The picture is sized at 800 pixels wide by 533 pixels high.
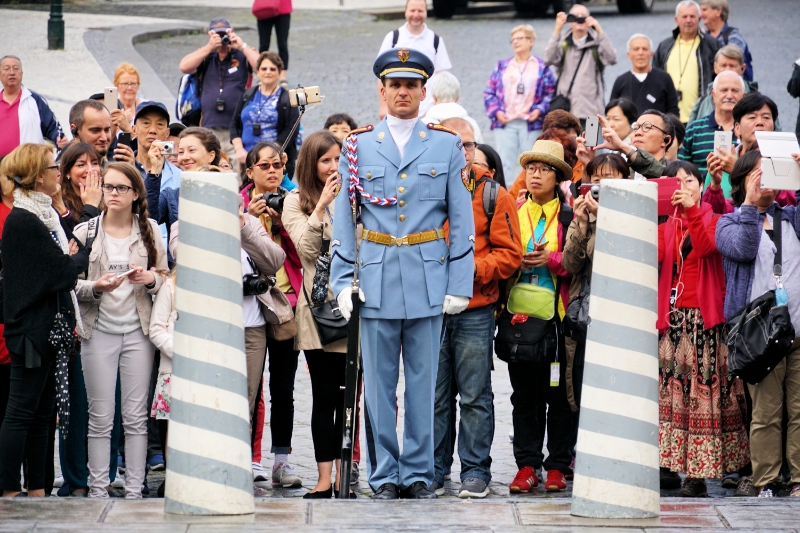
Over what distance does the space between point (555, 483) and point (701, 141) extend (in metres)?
3.15

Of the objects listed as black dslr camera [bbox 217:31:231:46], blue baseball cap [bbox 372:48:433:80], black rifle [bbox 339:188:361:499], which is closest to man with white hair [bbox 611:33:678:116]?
black dslr camera [bbox 217:31:231:46]

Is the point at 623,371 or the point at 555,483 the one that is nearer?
the point at 623,371

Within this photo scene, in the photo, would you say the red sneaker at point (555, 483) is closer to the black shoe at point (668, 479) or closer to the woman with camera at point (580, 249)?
the woman with camera at point (580, 249)

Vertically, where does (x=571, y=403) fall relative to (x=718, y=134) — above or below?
below

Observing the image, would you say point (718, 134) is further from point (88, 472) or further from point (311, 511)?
point (88, 472)

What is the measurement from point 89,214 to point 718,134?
11.8 ft

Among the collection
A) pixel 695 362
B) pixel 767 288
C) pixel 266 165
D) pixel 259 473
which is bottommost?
pixel 259 473

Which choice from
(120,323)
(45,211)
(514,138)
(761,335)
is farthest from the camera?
(514,138)

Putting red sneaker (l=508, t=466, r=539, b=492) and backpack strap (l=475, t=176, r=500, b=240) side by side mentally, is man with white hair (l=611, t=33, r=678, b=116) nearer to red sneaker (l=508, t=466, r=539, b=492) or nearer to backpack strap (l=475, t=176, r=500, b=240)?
backpack strap (l=475, t=176, r=500, b=240)

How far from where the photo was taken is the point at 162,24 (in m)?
21.9

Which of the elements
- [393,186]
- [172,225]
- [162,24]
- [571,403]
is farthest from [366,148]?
[162,24]

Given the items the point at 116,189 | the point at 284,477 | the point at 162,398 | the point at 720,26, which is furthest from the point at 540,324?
the point at 720,26

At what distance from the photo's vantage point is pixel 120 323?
672cm

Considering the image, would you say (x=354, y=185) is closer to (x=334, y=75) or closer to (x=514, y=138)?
(x=514, y=138)
